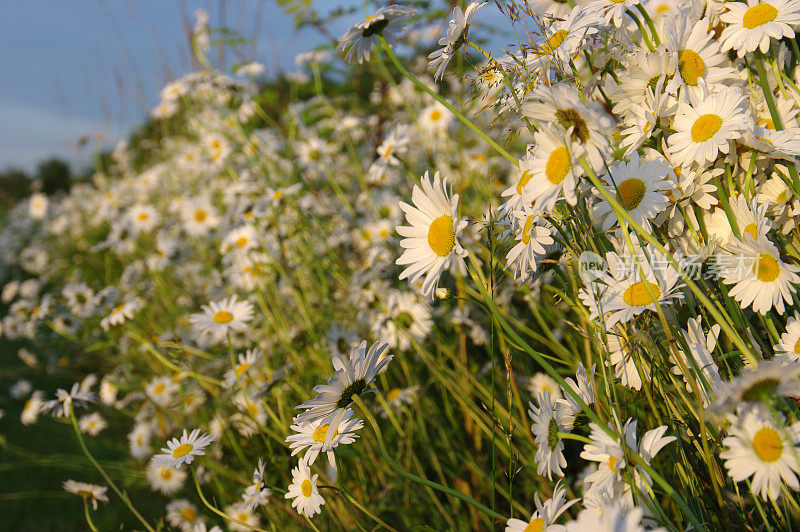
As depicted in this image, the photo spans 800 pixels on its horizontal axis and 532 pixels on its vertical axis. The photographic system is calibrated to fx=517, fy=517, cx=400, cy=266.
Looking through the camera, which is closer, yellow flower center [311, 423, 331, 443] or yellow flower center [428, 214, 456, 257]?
yellow flower center [428, 214, 456, 257]

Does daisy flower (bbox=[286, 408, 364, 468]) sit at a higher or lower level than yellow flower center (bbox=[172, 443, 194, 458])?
higher

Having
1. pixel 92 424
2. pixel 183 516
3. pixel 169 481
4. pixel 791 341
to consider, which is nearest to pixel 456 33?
pixel 791 341

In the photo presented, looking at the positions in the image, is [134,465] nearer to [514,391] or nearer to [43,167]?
[514,391]

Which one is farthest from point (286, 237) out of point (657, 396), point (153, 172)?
point (153, 172)

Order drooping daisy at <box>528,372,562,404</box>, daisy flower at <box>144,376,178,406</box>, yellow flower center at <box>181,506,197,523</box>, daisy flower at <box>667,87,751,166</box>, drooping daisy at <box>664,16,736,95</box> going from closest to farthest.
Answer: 1. daisy flower at <box>667,87,751,166</box>
2. drooping daisy at <box>664,16,736,95</box>
3. drooping daisy at <box>528,372,562,404</box>
4. yellow flower center at <box>181,506,197,523</box>
5. daisy flower at <box>144,376,178,406</box>

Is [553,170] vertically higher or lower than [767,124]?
higher

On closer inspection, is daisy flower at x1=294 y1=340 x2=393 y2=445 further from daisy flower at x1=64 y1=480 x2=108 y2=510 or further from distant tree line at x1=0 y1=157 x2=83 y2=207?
distant tree line at x1=0 y1=157 x2=83 y2=207

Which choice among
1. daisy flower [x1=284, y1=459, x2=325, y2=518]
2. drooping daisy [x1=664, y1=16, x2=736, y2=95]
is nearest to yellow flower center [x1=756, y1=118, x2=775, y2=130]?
drooping daisy [x1=664, y1=16, x2=736, y2=95]

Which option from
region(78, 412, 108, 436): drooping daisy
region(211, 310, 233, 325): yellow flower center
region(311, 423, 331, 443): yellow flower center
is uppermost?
region(211, 310, 233, 325): yellow flower center

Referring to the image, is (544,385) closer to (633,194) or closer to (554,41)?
(633,194)
